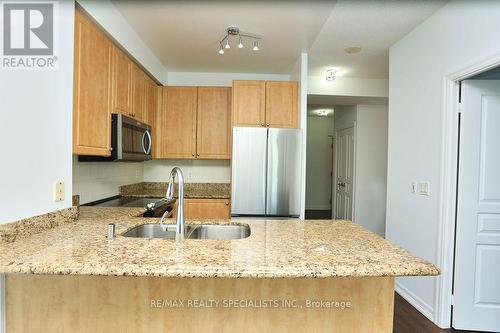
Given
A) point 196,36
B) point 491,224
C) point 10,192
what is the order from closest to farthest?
point 10,192 → point 491,224 → point 196,36

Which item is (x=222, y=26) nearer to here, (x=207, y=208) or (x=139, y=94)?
(x=139, y=94)

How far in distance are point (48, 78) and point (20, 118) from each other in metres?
0.31

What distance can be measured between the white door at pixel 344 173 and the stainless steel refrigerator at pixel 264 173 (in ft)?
7.82

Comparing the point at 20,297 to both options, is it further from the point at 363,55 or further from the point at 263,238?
the point at 363,55

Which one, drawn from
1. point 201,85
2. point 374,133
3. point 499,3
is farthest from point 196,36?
point 374,133

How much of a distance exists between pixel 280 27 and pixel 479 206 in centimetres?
225

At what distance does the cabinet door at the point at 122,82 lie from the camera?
2.49m

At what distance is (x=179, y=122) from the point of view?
385cm

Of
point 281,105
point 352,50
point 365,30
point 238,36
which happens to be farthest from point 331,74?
point 238,36

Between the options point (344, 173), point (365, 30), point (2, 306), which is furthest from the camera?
point (344, 173)

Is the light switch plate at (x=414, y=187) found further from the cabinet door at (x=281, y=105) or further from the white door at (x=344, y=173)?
the white door at (x=344, y=173)

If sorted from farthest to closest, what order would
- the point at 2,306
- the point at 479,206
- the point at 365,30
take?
the point at 365,30, the point at 479,206, the point at 2,306

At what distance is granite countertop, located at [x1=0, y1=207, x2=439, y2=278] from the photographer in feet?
3.40

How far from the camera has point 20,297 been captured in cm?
130
